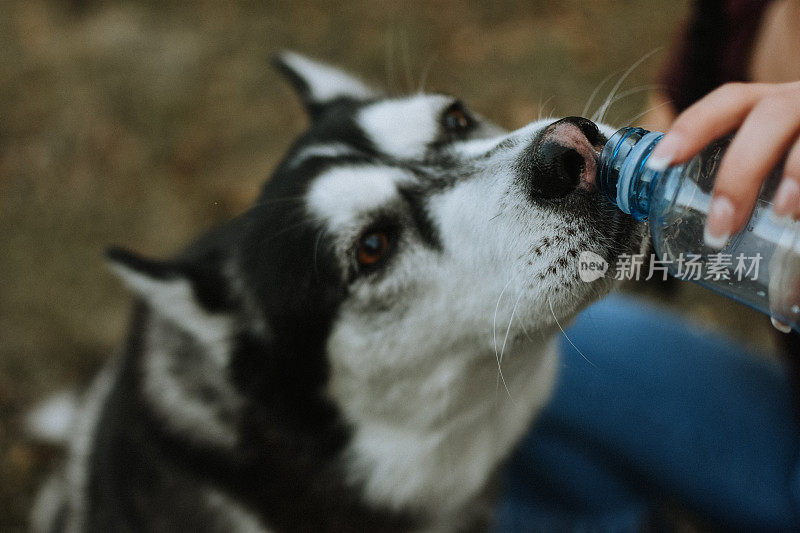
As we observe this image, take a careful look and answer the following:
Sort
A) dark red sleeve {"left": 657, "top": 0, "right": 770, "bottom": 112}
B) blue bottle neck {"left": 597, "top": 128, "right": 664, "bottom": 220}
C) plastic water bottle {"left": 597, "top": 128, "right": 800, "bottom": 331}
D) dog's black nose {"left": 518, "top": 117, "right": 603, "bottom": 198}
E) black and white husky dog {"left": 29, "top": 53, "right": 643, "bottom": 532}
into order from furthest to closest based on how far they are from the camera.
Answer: dark red sleeve {"left": 657, "top": 0, "right": 770, "bottom": 112} → black and white husky dog {"left": 29, "top": 53, "right": 643, "bottom": 532} → dog's black nose {"left": 518, "top": 117, "right": 603, "bottom": 198} → blue bottle neck {"left": 597, "top": 128, "right": 664, "bottom": 220} → plastic water bottle {"left": 597, "top": 128, "right": 800, "bottom": 331}

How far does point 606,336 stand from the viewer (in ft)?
8.47

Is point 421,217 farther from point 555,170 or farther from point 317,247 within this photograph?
point 555,170

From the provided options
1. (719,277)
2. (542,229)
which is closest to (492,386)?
(542,229)

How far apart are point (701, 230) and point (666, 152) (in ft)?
0.75

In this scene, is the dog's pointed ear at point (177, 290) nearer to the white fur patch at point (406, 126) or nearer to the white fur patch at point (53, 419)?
the white fur patch at point (406, 126)

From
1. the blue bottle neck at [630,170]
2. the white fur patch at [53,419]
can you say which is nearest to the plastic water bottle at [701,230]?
the blue bottle neck at [630,170]

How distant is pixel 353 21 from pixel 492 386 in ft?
13.8

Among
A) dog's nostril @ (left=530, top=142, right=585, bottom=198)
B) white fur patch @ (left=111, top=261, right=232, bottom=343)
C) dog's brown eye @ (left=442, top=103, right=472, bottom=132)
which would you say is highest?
dog's nostril @ (left=530, top=142, right=585, bottom=198)

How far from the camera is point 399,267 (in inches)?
68.6

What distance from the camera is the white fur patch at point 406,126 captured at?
74.3 inches

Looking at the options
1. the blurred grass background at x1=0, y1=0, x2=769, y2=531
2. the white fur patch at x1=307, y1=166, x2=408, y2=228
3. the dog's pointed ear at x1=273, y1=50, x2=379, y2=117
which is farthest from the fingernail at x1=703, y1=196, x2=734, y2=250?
the blurred grass background at x1=0, y1=0, x2=769, y2=531

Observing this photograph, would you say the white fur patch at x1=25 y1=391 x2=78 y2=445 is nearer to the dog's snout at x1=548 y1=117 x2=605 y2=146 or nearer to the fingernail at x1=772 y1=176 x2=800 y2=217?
the dog's snout at x1=548 y1=117 x2=605 y2=146

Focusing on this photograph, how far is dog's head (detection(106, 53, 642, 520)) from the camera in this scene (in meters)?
1.37

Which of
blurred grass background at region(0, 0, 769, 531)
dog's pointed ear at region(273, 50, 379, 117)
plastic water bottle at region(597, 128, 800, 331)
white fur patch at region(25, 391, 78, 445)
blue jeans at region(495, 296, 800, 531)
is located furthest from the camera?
blurred grass background at region(0, 0, 769, 531)
